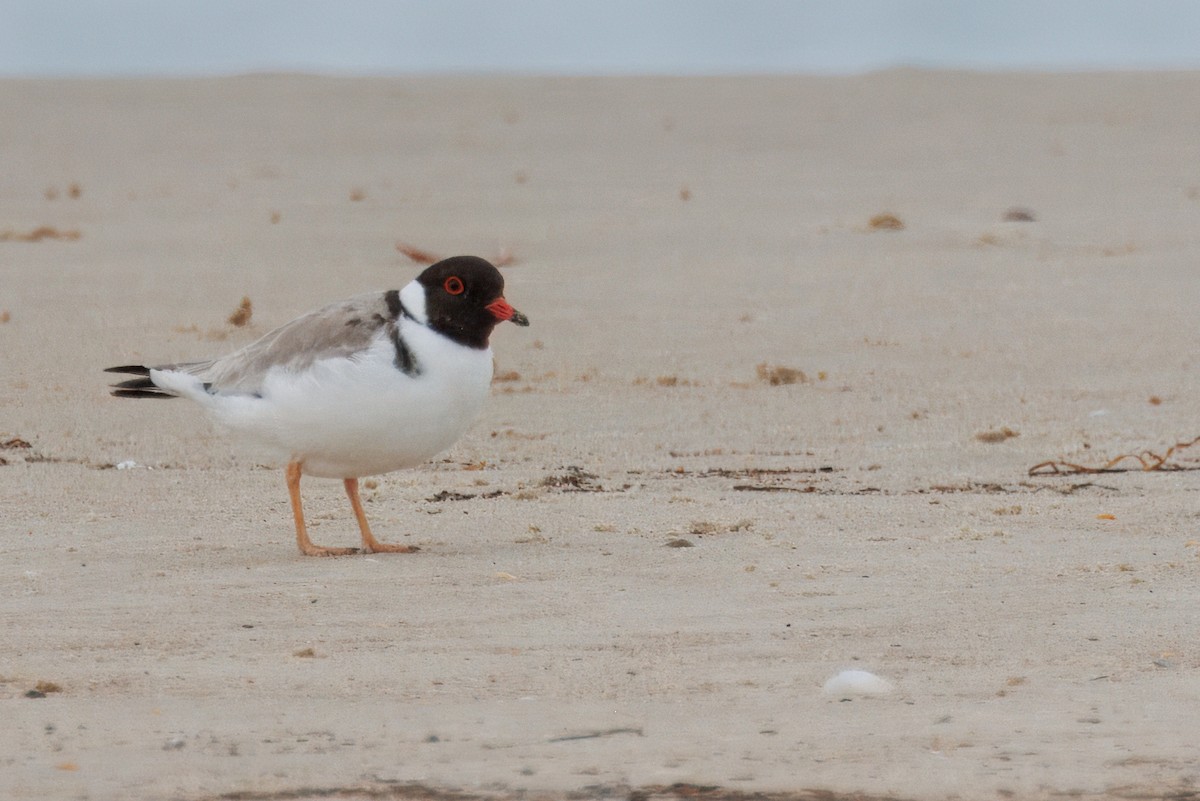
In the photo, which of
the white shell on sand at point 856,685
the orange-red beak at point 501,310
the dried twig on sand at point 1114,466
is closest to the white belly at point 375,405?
the orange-red beak at point 501,310

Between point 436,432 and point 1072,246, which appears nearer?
point 436,432

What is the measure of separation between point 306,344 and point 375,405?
0.39 m

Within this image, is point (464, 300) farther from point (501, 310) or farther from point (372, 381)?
point (372, 381)

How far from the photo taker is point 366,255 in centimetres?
1351

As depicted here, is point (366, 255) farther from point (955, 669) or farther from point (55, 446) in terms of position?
point (955, 669)

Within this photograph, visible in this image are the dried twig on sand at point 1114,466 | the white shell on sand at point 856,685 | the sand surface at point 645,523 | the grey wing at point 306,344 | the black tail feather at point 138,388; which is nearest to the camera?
the sand surface at point 645,523

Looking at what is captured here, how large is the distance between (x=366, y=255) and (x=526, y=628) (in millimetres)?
8979

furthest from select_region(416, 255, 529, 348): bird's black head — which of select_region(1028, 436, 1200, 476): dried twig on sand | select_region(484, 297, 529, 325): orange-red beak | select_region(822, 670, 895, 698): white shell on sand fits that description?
select_region(1028, 436, 1200, 476): dried twig on sand

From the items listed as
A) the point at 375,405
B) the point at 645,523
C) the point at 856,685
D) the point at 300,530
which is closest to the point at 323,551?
the point at 300,530

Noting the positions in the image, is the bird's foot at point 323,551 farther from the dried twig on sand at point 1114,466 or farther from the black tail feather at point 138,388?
the dried twig on sand at point 1114,466

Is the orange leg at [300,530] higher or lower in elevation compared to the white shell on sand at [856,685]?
higher

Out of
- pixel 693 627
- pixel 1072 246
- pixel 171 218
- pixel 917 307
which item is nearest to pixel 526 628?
pixel 693 627

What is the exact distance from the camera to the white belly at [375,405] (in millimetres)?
5551

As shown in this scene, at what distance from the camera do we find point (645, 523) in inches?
244
